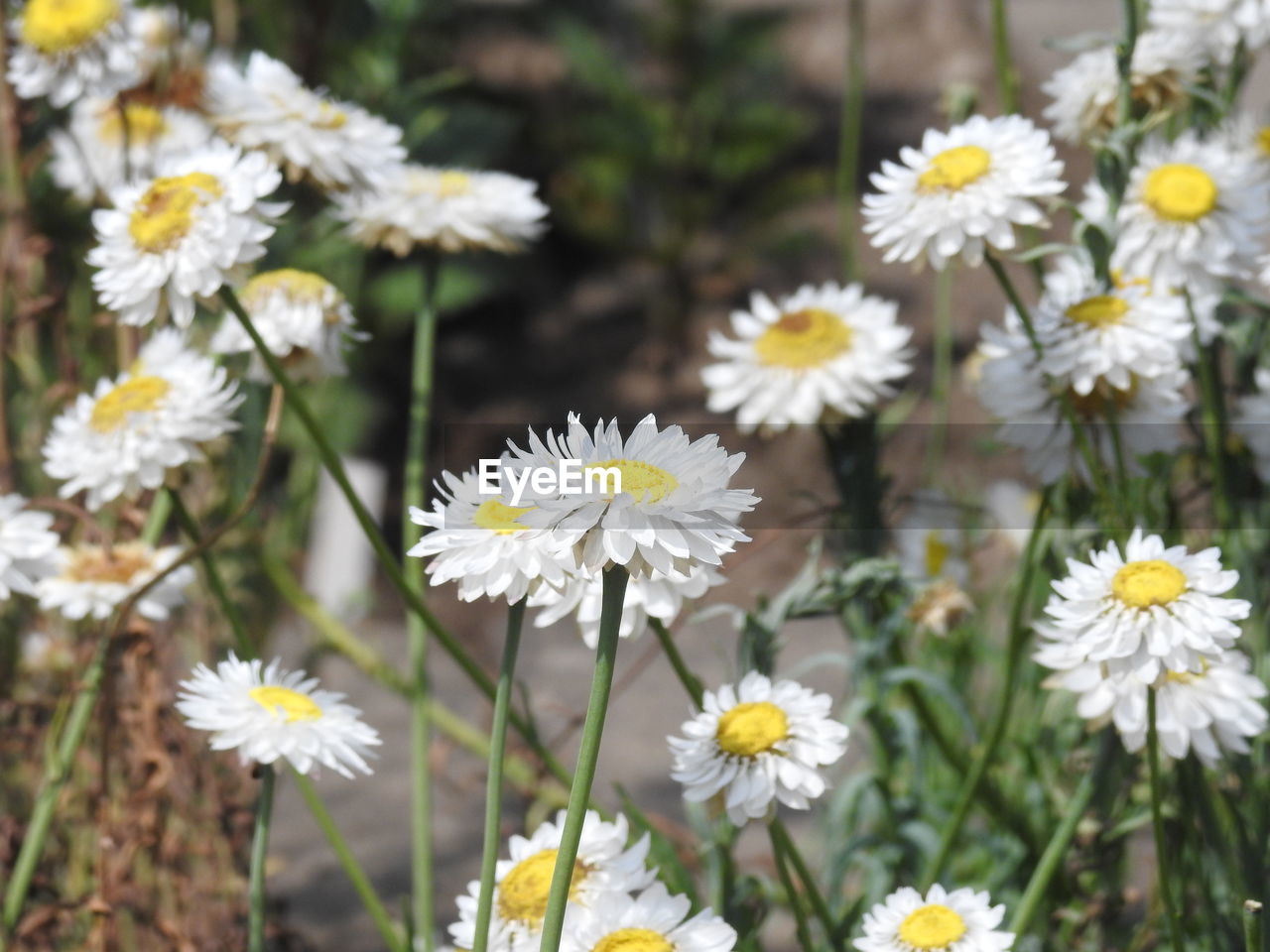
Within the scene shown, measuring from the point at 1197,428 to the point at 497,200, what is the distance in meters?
0.55

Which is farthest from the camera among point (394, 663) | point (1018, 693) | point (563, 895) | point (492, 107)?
point (492, 107)

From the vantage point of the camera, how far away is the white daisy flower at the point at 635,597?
727mm

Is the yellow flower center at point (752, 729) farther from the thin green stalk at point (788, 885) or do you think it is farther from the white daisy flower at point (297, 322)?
the white daisy flower at point (297, 322)

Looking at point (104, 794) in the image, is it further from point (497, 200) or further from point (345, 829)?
point (345, 829)

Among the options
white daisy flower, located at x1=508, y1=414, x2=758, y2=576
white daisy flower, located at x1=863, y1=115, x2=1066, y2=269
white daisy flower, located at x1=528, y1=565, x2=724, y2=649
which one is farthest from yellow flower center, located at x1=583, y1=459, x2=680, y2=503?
white daisy flower, located at x1=863, y1=115, x2=1066, y2=269

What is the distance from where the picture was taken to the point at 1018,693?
4.45 feet

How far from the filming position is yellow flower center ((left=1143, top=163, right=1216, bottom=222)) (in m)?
0.96

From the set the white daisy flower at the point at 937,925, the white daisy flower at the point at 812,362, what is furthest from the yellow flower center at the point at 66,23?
the white daisy flower at the point at 937,925

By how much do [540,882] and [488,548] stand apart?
8.2 inches

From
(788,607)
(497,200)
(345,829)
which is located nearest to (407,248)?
(497,200)

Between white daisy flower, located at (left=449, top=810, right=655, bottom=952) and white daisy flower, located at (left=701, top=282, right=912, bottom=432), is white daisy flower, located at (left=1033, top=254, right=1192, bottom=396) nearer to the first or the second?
white daisy flower, located at (left=701, top=282, right=912, bottom=432)

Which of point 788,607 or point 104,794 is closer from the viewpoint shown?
point 788,607

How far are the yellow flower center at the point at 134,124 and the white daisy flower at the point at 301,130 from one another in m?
0.31

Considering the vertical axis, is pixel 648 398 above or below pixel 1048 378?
above
